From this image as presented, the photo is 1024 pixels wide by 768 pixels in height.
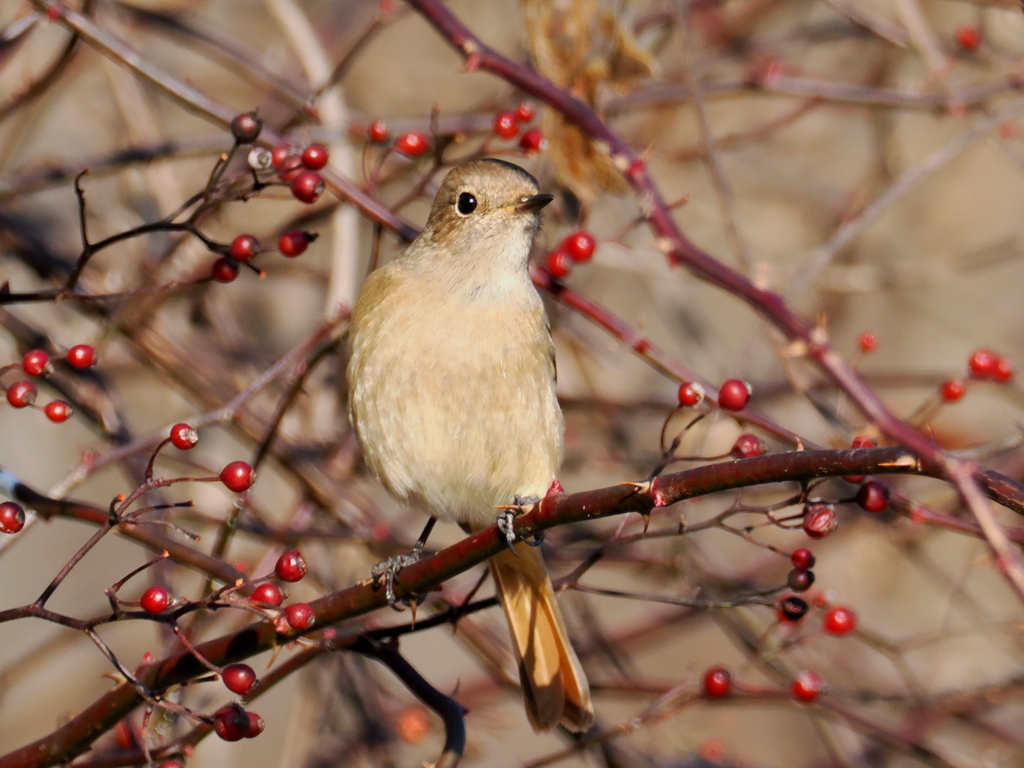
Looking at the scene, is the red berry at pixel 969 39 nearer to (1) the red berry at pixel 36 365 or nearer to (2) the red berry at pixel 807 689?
(2) the red berry at pixel 807 689

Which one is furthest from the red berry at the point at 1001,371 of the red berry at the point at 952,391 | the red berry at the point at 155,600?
the red berry at the point at 155,600

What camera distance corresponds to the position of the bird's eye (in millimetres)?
4035

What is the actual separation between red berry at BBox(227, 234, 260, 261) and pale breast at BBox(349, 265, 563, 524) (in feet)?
2.92

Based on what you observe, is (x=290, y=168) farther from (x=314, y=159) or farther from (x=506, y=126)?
(x=506, y=126)

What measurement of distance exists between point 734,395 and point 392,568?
3.86 feet

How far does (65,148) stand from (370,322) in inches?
131

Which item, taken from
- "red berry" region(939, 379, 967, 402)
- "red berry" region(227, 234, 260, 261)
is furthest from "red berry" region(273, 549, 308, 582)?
"red berry" region(939, 379, 967, 402)

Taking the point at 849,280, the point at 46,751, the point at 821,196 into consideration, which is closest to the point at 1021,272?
the point at 821,196

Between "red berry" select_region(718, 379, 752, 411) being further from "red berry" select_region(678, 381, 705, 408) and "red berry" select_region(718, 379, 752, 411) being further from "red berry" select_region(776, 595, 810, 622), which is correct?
"red berry" select_region(776, 595, 810, 622)

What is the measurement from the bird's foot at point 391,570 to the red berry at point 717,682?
971 mm

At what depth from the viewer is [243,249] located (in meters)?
3.00

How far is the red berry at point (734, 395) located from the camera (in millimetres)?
3025

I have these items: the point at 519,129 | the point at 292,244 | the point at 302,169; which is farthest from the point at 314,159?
the point at 519,129

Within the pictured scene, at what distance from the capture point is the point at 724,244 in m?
7.67
